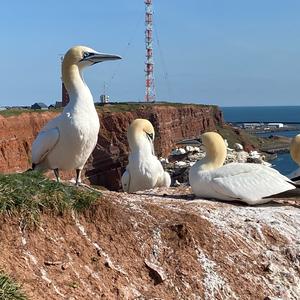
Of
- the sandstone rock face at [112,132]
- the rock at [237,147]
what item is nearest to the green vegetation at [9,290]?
the sandstone rock face at [112,132]

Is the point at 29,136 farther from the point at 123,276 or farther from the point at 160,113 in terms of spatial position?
the point at 123,276

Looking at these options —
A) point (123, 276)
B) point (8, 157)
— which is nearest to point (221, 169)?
point (123, 276)

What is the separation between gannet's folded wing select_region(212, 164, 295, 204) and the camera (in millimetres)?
10648

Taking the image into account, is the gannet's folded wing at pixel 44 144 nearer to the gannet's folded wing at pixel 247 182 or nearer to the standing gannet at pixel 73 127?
the standing gannet at pixel 73 127

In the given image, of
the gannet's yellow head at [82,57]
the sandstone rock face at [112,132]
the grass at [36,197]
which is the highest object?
the gannet's yellow head at [82,57]

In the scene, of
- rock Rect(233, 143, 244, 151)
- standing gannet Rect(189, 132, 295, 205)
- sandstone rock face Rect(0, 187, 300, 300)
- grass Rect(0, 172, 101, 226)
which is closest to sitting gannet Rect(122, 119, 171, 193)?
standing gannet Rect(189, 132, 295, 205)

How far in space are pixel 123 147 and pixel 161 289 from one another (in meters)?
66.5

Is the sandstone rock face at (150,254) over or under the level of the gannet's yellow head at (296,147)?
under

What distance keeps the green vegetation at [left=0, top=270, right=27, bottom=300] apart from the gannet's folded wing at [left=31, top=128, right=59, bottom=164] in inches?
184

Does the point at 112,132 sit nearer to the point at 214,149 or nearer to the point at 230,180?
the point at 214,149

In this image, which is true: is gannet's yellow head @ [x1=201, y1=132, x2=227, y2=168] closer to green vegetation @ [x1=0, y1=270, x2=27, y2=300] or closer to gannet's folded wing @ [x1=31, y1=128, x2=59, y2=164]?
gannet's folded wing @ [x1=31, y1=128, x2=59, y2=164]

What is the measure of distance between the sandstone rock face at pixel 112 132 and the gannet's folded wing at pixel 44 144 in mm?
25692

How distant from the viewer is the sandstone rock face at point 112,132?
5394 centimetres

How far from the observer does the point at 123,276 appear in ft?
25.3
